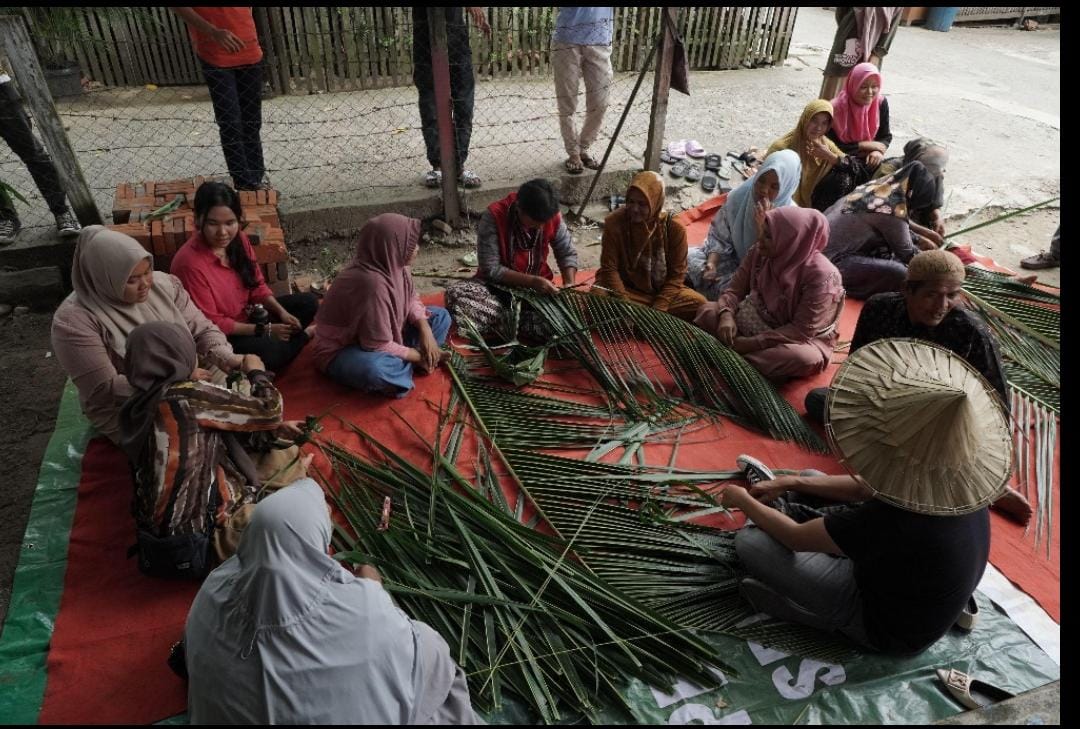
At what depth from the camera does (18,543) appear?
2.75 m

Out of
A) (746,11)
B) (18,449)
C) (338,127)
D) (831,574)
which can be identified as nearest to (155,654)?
(18,449)

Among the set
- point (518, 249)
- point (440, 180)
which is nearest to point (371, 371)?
point (518, 249)

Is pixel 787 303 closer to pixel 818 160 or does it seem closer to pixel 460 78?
pixel 818 160

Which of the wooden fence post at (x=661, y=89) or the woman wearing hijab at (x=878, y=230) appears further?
the wooden fence post at (x=661, y=89)

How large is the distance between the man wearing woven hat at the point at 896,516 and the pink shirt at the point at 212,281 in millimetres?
2629

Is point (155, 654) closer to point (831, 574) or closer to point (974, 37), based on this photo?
point (831, 574)

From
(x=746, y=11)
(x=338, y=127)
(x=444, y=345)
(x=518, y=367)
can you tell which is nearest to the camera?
(x=518, y=367)

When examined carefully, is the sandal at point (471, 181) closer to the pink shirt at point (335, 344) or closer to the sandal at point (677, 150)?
the sandal at point (677, 150)

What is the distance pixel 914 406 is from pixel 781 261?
68.7 inches

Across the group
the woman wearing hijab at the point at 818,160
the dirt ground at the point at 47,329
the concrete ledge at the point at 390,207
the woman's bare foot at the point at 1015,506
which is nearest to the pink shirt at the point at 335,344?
the dirt ground at the point at 47,329

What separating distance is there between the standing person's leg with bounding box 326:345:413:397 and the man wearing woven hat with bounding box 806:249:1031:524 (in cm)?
209

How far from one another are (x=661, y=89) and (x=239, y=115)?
9.71ft

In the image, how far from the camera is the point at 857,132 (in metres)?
5.62

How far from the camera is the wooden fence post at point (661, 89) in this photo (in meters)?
4.94
